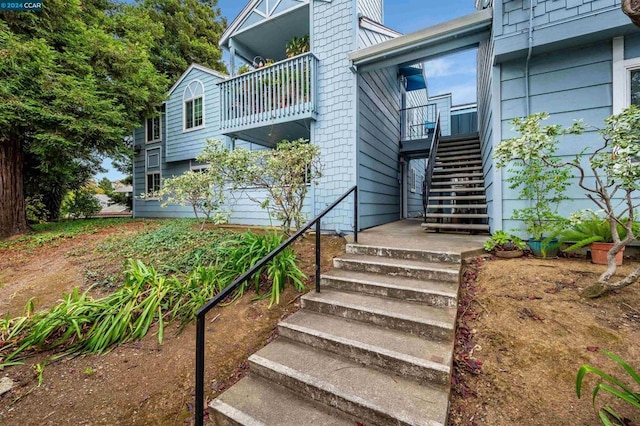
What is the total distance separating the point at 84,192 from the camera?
45.7 feet

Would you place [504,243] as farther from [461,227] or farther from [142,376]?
[142,376]

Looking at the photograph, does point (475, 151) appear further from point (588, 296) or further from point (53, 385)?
point (53, 385)

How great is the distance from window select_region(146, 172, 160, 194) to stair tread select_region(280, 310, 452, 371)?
11592 mm

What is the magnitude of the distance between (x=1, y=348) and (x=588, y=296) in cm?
591

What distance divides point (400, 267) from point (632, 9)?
2.60 m

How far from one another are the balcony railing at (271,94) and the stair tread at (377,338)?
469 cm

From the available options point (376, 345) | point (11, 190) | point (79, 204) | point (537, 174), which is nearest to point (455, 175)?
point (537, 174)

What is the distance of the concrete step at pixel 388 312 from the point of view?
2.30 metres

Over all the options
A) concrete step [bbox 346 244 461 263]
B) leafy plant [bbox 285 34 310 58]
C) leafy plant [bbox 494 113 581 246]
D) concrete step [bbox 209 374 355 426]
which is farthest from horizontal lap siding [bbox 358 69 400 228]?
concrete step [bbox 209 374 355 426]

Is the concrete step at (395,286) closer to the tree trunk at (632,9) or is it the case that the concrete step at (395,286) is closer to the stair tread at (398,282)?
the stair tread at (398,282)

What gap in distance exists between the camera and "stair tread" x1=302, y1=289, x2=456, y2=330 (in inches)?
93.2

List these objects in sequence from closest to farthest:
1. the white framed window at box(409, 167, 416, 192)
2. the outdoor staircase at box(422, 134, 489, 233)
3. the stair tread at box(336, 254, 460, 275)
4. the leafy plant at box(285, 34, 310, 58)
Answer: the stair tread at box(336, 254, 460, 275), the outdoor staircase at box(422, 134, 489, 233), the leafy plant at box(285, 34, 310, 58), the white framed window at box(409, 167, 416, 192)

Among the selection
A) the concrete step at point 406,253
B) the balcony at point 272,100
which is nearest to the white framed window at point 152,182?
the balcony at point 272,100

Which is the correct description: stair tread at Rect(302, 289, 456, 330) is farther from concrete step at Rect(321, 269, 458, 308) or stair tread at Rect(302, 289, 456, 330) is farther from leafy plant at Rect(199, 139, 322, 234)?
leafy plant at Rect(199, 139, 322, 234)
